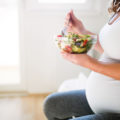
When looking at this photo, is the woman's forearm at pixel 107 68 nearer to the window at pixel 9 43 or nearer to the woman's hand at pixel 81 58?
the woman's hand at pixel 81 58

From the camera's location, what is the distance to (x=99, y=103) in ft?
2.72

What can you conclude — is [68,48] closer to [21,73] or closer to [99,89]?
[99,89]

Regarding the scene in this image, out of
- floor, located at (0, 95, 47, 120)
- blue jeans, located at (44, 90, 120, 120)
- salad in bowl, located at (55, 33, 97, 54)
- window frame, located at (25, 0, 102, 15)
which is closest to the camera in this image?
salad in bowl, located at (55, 33, 97, 54)

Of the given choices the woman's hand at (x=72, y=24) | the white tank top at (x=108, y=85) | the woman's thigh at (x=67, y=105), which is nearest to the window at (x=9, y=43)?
the woman's hand at (x=72, y=24)

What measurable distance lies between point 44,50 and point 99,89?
A: 3.91 ft

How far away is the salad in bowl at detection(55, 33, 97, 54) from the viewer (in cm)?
71

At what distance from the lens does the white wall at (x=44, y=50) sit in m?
1.87

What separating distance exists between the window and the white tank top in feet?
4.22

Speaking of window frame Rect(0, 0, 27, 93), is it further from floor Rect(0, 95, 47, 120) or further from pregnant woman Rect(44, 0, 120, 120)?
pregnant woman Rect(44, 0, 120, 120)

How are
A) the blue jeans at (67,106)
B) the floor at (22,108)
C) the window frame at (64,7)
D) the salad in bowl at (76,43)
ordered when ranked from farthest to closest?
the window frame at (64,7)
the floor at (22,108)
the blue jeans at (67,106)
the salad in bowl at (76,43)

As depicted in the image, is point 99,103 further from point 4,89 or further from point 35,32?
point 4,89

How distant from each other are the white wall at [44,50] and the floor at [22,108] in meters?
0.13

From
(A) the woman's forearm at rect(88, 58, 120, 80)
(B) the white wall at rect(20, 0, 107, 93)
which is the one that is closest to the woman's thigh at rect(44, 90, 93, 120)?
(A) the woman's forearm at rect(88, 58, 120, 80)

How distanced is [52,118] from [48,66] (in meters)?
1.02
